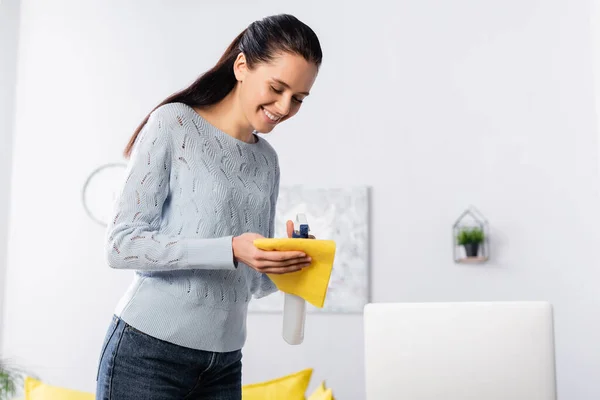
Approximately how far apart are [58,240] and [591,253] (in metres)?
2.57

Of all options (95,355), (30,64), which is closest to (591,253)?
(95,355)

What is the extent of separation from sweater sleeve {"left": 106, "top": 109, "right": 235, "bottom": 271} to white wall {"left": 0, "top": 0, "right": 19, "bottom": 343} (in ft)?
8.65

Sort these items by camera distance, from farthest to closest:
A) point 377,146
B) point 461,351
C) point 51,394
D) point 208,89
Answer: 1. point 377,146
2. point 51,394
3. point 461,351
4. point 208,89

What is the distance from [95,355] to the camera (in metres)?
3.24

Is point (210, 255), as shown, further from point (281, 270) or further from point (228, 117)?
point (228, 117)

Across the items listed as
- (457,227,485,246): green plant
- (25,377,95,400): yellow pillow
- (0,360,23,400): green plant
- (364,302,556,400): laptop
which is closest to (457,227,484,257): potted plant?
(457,227,485,246): green plant

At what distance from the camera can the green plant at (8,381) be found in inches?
114

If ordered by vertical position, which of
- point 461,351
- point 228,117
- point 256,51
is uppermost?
point 256,51

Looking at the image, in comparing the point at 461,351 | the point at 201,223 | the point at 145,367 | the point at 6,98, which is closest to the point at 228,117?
the point at 201,223

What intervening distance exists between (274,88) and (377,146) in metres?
2.10

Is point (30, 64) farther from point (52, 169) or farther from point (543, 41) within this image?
point (543, 41)

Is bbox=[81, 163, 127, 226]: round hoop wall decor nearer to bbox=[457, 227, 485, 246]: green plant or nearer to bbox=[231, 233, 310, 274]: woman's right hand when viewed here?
bbox=[457, 227, 485, 246]: green plant

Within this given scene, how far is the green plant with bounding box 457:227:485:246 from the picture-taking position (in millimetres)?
2945

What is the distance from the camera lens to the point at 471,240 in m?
2.95
